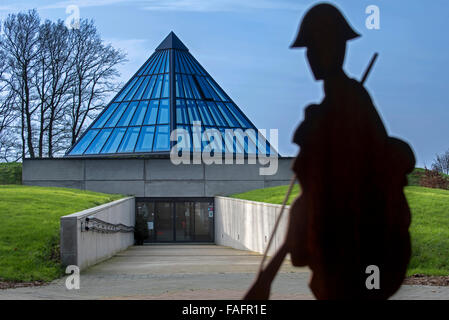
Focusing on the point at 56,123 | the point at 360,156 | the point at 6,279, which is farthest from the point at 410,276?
the point at 56,123

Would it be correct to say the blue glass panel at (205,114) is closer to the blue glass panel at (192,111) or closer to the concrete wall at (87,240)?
the blue glass panel at (192,111)

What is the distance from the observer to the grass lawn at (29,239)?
12.3 m

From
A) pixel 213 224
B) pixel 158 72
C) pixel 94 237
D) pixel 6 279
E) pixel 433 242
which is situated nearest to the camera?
→ pixel 6 279

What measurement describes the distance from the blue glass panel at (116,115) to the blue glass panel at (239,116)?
17.6 ft

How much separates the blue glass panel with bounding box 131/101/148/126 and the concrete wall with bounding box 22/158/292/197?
9.97ft

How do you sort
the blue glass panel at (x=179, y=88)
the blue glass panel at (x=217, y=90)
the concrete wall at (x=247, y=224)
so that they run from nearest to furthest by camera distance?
the concrete wall at (x=247, y=224), the blue glass panel at (x=179, y=88), the blue glass panel at (x=217, y=90)

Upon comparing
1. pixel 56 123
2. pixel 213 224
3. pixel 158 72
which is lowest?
pixel 213 224

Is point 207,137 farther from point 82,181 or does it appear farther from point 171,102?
point 82,181

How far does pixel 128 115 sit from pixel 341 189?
1223 inches

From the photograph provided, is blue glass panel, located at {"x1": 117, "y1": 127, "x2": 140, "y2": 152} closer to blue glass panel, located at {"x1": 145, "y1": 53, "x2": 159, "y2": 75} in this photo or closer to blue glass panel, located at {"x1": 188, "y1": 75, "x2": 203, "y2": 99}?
blue glass panel, located at {"x1": 188, "y1": 75, "x2": 203, "y2": 99}

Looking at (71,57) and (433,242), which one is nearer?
(433,242)

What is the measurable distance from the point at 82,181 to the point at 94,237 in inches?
675

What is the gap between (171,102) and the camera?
34594mm

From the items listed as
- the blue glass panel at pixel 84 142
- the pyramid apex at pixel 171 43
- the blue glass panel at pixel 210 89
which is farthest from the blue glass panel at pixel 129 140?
the pyramid apex at pixel 171 43
